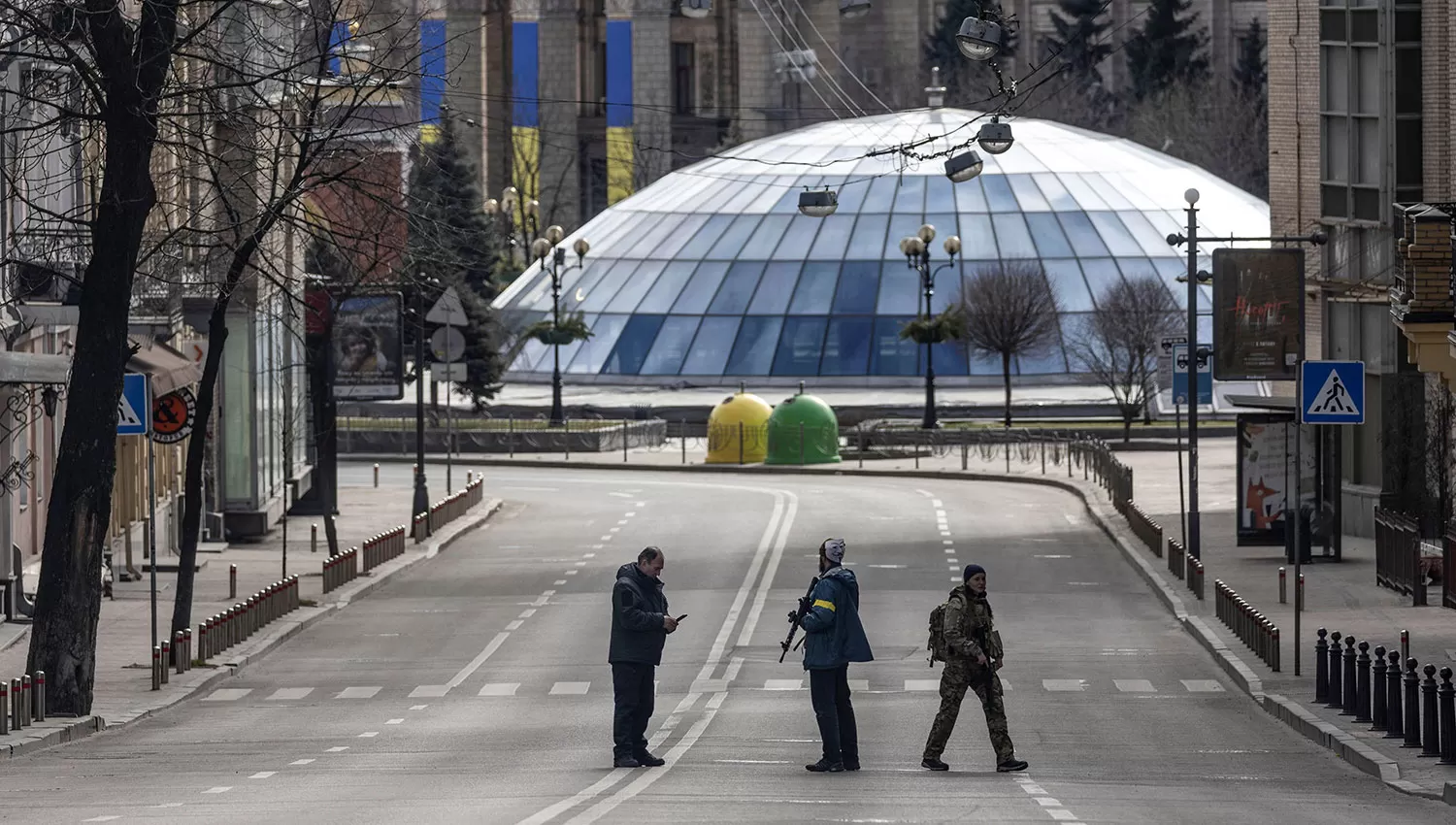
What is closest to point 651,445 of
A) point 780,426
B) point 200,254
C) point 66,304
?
point 780,426

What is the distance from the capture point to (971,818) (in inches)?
583

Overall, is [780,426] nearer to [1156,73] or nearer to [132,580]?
[132,580]

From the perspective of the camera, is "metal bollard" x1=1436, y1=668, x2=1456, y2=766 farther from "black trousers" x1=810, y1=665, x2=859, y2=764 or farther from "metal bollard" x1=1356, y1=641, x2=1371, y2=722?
"black trousers" x1=810, y1=665, x2=859, y2=764

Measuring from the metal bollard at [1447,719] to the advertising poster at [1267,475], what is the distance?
18.2 meters

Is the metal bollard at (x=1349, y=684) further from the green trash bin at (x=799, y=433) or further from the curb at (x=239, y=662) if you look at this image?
the green trash bin at (x=799, y=433)

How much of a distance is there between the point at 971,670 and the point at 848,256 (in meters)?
63.8

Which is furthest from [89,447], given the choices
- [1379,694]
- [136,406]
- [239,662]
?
[1379,694]

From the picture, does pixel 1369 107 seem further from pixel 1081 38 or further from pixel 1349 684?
pixel 1081 38

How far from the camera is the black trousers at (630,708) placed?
1800 centimetres

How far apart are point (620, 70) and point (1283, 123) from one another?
302 feet

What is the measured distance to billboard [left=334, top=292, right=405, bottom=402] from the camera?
43312 millimetres

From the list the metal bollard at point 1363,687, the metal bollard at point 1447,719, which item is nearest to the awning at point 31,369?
the metal bollard at point 1363,687

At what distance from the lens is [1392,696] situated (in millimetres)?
19469

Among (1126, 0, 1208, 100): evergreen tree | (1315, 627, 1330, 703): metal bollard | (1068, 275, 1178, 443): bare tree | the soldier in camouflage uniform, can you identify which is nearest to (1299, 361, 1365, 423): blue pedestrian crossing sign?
(1315, 627, 1330, 703): metal bollard
